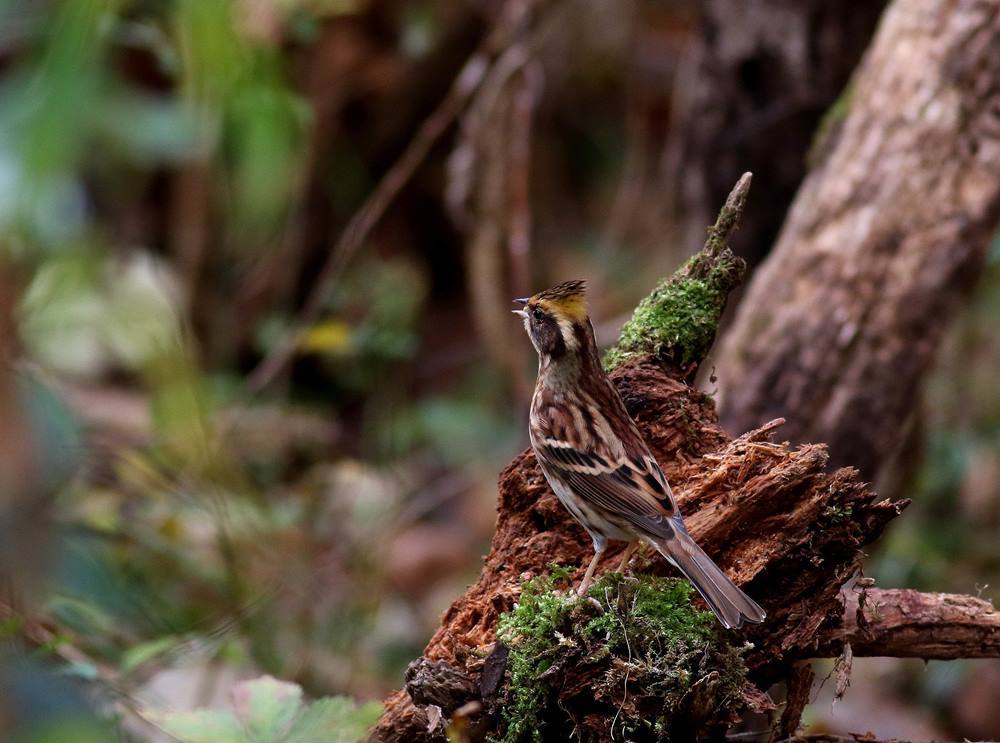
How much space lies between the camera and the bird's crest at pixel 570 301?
4.08 meters

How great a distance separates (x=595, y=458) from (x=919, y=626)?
42.9 inches

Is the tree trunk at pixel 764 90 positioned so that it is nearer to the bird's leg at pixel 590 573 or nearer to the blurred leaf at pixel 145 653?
the bird's leg at pixel 590 573

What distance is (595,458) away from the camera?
12.4ft

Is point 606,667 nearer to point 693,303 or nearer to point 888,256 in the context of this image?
point 693,303

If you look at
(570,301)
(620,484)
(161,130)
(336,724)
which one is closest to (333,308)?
(161,130)

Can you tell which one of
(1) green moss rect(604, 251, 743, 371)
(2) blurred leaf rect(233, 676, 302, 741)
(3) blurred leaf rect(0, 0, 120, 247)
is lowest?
(2) blurred leaf rect(233, 676, 302, 741)

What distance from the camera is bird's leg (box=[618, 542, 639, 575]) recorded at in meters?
3.48

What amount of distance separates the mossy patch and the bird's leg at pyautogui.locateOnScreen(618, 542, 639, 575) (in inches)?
11.5

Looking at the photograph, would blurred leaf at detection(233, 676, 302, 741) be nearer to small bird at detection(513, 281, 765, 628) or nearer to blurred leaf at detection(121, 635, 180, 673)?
blurred leaf at detection(121, 635, 180, 673)

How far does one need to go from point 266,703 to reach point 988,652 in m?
2.06

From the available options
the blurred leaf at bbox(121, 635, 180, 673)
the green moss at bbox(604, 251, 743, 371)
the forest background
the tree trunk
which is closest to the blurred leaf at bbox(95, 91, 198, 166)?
the forest background

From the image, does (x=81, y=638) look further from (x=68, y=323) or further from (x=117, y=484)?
(x=68, y=323)

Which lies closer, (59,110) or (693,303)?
(59,110)

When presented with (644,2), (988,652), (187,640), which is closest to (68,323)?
(187,640)
